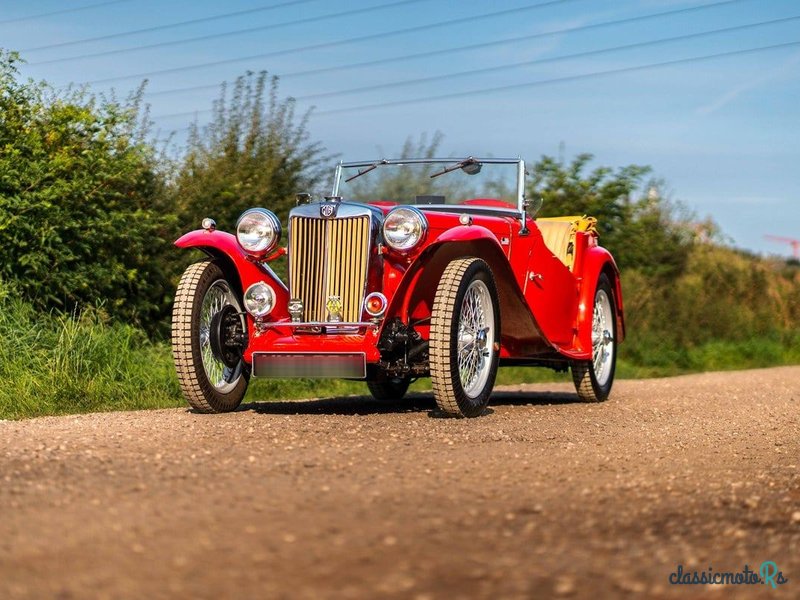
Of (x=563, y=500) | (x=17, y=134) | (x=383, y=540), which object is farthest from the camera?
(x=17, y=134)

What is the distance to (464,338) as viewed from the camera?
744 centimetres

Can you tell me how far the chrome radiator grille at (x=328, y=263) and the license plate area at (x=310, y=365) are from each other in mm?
425

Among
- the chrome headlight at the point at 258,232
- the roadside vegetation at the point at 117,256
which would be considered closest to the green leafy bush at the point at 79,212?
the roadside vegetation at the point at 117,256

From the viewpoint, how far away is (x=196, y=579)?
10.1ft

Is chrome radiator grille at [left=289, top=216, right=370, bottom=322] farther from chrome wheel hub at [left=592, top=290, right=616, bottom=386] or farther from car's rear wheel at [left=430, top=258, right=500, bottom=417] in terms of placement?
chrome wheel hub at [left=592, top=290, right=616, bottom=386]

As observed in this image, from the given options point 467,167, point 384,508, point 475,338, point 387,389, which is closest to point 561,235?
point 467,167

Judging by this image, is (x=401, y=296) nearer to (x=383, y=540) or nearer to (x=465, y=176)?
(x=465, y=176)

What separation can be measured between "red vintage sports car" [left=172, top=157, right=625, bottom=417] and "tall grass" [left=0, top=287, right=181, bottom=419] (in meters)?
1.46

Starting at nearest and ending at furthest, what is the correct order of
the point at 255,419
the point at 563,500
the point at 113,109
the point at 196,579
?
1. the point at 196,579
2. the point at 563,500
3. the point at 255,419
4. the point at 113,109

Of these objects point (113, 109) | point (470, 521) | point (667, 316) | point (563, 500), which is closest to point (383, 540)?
point (470, 521)

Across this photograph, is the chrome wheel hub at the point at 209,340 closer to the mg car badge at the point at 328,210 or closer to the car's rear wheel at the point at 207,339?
the car's rear wheel at the point at 207,339

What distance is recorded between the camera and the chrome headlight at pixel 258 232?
7.68 metres

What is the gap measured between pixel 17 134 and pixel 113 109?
44.6 inches

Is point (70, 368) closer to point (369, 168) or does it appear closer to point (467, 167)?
point (369, 168)
